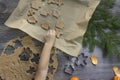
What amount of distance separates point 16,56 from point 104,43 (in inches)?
15.7

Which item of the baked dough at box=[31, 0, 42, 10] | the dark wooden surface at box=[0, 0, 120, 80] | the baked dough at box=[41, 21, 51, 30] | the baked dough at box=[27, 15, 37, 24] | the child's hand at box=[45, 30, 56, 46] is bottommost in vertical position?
the dark wooden surface at box=[0, 0, 120, 80]

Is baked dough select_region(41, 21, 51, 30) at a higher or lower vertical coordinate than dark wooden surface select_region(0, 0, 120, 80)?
higher

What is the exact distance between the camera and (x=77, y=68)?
1308 millimetres

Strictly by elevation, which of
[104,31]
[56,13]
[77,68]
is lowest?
[77,68]

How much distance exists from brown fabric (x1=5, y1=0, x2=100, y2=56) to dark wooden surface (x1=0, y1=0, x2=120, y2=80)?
6 centimetres

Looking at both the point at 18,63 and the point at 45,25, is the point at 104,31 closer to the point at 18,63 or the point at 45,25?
the point at 45,25

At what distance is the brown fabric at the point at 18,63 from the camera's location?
118 centimetres

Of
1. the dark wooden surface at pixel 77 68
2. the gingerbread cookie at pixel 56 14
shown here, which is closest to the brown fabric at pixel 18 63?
the dark wooden surface at pixel 77 68

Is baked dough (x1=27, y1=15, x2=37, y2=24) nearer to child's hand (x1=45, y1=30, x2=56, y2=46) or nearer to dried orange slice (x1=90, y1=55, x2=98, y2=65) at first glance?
child's hand (x1=45, y1=30, x2=56, y2=46)

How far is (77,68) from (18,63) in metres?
0.26

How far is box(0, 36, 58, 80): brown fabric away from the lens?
1.18 metres

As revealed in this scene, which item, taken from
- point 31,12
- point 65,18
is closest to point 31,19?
point 31,12

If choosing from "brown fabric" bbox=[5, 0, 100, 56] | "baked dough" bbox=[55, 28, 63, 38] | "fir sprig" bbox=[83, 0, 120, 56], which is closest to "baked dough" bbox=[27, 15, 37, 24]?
"brown fabric" bbox=[5, 0, 100, 56]

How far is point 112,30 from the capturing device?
138 centimetres
